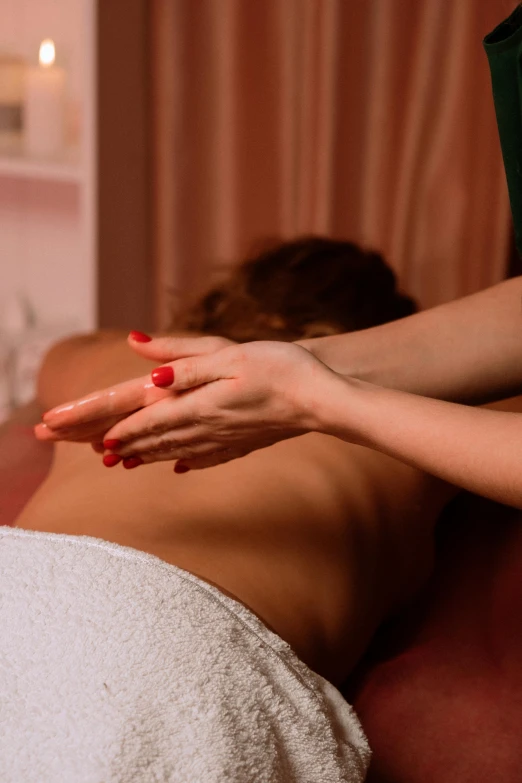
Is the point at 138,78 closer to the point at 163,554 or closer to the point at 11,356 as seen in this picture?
the point at 11,356

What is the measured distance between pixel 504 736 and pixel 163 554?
1.30ft

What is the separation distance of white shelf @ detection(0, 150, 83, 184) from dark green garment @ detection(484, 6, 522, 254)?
128 cm

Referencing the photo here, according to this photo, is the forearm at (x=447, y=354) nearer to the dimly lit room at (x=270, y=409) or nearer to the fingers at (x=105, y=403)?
the dimly lit room at (x=270, y=409)

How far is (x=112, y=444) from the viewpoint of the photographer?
996 millimetres

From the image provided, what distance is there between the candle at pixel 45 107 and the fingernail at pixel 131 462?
1.33m

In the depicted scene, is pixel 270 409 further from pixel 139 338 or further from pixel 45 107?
pixel 45 107

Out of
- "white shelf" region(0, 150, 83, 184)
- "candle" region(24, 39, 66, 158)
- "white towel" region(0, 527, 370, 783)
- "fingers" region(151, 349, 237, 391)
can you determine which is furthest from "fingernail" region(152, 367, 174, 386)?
"candle" region(24, 39, 66, 158)

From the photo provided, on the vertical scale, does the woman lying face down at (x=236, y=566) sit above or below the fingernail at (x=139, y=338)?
below

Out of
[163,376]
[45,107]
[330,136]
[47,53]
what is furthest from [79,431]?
[47,53]

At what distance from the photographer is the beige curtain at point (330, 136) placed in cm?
176

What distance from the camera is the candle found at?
2027mm

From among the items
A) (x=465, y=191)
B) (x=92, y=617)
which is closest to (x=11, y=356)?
(x=465, y=191)

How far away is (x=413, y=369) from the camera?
1025mm

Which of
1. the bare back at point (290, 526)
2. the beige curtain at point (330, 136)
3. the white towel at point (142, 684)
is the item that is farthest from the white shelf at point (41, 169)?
the white towel at point (142, 684)
